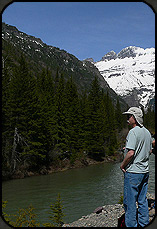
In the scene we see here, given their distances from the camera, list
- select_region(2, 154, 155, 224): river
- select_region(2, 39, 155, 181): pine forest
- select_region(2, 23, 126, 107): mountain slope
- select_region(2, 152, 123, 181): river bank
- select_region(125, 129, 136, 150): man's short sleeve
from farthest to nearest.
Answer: select_region(2, 23, 126, 107): mountain slope
select_region(2, 39, 155, 181): pine forest
select_region(2, 152, 123, 181): river bank
select_region(2, 154, 155, 224): river
select_region(125, 129, 136, 150): man's short sleeve

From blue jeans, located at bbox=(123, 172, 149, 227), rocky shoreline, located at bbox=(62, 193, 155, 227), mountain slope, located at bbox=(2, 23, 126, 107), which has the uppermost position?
mountain slope, located at bbox=(2, 23, 126, 107)

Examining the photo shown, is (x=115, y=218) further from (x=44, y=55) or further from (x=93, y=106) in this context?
(x=44, y=55)

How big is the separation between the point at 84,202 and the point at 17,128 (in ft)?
34.9

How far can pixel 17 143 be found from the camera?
19.4 m

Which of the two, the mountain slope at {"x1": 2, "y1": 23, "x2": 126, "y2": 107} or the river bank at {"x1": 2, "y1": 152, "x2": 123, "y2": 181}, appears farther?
the mountain slope at {"x1": 2, "y1": 23, "x2": 126, "y2": 107}

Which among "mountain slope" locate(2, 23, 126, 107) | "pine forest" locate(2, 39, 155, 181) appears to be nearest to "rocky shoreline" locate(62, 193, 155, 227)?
"pine forest" locate(2, 39, 155, 181)

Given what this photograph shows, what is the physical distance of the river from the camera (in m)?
9.20

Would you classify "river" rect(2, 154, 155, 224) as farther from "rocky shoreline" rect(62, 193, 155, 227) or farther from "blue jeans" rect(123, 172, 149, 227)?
"blue jeans" rect(123, 172, 149, 227)

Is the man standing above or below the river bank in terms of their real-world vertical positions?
above

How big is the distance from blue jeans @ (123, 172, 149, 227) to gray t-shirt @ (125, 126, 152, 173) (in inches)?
Answer: 2.9

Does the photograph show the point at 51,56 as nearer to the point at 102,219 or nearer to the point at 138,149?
the point at 102,219

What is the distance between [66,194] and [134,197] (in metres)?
9.29

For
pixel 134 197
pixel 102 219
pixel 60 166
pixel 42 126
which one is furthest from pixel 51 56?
pixel 134 197

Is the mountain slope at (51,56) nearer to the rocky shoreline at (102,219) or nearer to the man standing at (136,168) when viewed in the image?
the rocky shoreline at (102,219)
